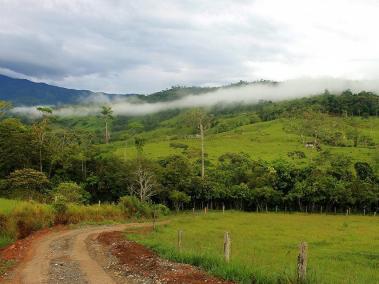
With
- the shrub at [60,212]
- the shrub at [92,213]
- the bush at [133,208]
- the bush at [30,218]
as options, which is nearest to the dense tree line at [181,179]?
the bush at [133,208]

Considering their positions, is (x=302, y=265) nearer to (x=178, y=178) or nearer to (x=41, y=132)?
(x=178, y=178)

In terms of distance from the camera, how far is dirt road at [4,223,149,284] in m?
19.4

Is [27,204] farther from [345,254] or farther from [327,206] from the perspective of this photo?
[327,206]

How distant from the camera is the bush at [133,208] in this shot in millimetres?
59281

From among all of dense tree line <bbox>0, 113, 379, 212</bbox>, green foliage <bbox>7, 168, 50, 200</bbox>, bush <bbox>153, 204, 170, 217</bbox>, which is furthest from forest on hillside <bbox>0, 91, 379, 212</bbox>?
bush <bbox>153, 204, 170, 217</bbox>

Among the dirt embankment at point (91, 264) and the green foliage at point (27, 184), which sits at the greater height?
the dirt embankment at point (91, 264)

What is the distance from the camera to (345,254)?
110 feet

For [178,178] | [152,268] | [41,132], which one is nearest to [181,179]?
[178,178]

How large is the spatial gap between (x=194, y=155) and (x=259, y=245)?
304 ft

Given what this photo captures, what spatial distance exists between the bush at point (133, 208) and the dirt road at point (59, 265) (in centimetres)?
2540

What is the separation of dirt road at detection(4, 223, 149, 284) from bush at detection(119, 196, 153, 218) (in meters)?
25.4

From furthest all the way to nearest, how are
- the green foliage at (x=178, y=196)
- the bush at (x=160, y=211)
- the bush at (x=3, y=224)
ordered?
the green foliage at (x=178, y=196), the bush at (x=160, y=211), the bush at (x=3, y=224)

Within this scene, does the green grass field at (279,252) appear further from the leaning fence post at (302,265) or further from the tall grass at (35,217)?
the tall grass at (35,217)

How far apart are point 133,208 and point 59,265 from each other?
37.7m
